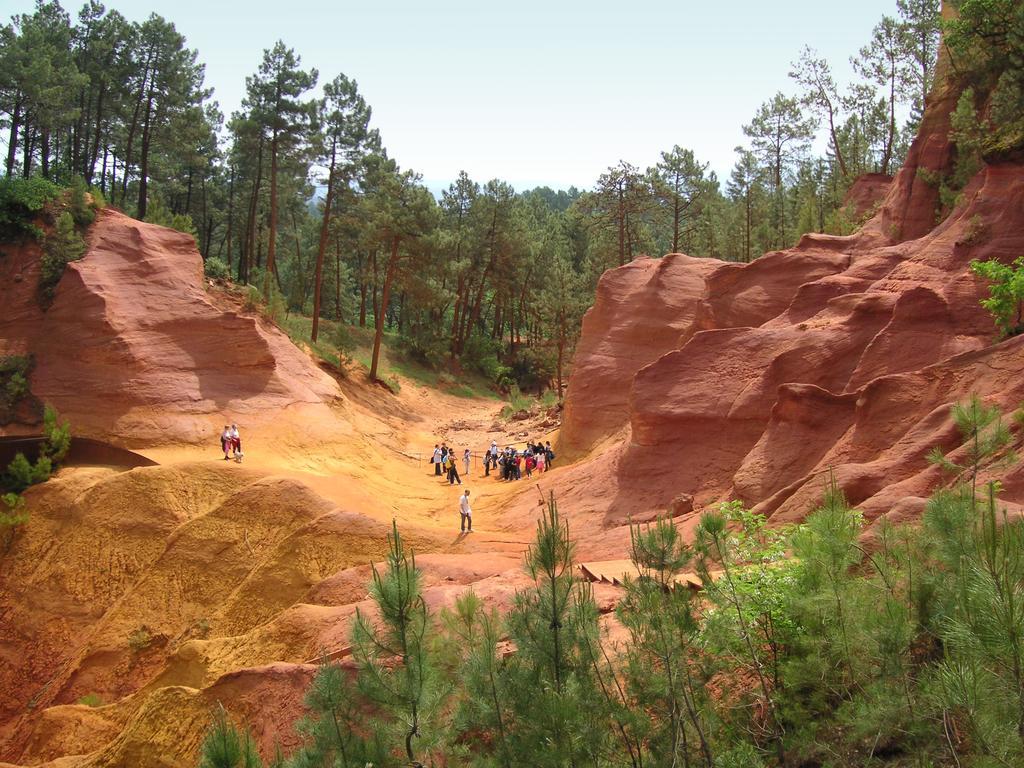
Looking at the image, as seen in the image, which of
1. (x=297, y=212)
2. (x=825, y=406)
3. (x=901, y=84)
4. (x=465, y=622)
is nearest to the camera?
(x=465, y=622)

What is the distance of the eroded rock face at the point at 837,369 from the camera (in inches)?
516

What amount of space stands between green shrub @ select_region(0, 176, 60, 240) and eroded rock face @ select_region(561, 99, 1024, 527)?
20.4m

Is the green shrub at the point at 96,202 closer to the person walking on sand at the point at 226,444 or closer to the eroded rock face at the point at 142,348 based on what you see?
the eroded rock face at the point at 142,348

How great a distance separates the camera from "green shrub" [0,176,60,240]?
1054 inches

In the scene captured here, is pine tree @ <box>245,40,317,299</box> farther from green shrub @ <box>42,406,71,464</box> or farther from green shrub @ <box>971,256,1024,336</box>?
green shrub @ <box>971,256,1024,336</box>

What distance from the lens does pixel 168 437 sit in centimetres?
2269

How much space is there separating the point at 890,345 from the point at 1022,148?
5.32 meters

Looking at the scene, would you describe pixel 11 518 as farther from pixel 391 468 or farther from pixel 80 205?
pixel 80 205

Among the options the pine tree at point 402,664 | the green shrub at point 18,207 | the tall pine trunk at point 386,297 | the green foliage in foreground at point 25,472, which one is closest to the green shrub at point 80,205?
Answer: the green shrub at point 18,207

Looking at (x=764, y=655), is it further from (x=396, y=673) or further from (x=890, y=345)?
(x=890, y=345)

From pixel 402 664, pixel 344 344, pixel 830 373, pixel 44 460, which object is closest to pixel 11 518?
pixel 44 460

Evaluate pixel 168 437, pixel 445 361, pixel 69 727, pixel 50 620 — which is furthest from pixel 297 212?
pixel 69 727

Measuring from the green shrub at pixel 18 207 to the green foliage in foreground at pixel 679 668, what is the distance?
25615 millimetres

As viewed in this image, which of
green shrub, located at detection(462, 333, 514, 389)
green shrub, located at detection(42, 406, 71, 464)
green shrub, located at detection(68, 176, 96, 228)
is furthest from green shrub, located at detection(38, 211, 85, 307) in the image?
green shrub, located at detection(462, 333, 514, 389)
